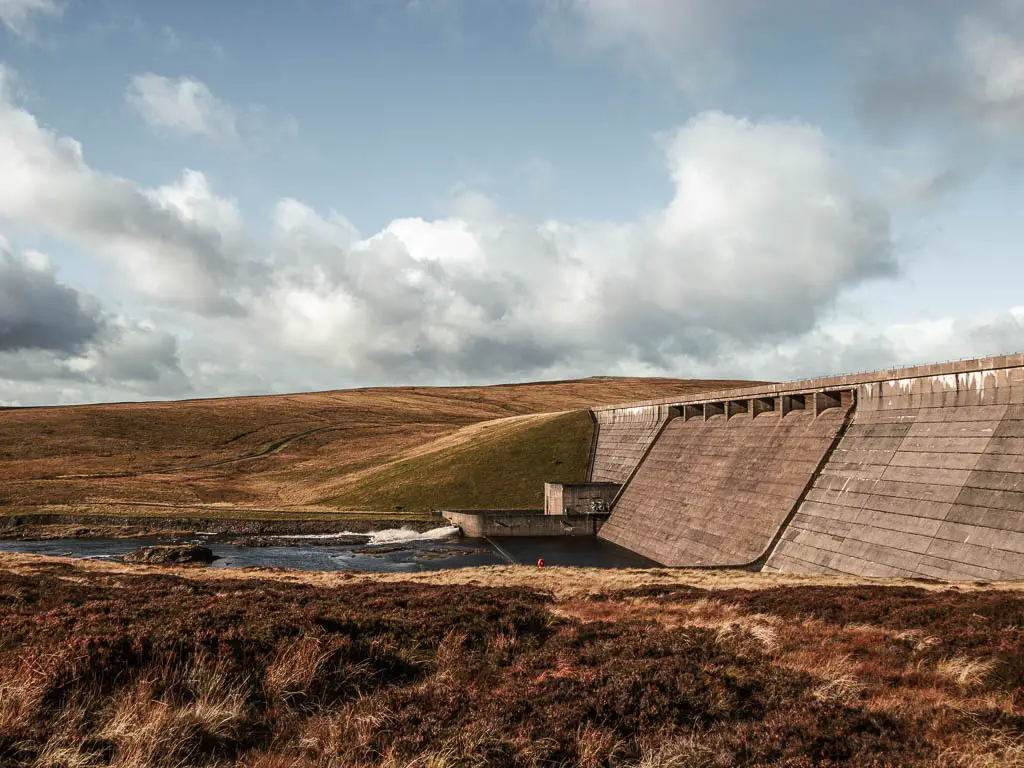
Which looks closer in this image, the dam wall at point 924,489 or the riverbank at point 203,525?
the dam wall at point 924,489

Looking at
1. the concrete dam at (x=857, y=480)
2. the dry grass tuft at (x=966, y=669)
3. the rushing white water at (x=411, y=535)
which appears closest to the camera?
the dry grass tuft at (x=966, y=669)

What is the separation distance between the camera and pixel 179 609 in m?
18.5

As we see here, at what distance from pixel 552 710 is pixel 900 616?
14879 mm

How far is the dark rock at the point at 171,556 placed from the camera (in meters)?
55.9

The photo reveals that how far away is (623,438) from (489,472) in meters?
19.3

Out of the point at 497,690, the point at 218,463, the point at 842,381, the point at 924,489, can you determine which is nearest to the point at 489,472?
the point at 842,381

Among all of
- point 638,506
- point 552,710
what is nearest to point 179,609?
point 552,710

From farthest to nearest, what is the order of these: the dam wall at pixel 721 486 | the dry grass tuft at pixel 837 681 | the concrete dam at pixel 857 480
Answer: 1. the dam wall at pixel 721 486
2. the concrete dam at pixel 857 480
3. the dry grass tuft at pixel 837 681

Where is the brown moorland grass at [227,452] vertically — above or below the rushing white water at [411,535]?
above

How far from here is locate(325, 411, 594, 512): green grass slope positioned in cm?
8612

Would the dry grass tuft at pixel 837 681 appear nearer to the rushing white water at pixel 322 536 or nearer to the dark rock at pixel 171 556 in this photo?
the dark rock at pixel 171 556

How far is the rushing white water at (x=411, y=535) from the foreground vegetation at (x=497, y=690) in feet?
184

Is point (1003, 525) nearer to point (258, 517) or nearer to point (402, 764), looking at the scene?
point (402, 764)

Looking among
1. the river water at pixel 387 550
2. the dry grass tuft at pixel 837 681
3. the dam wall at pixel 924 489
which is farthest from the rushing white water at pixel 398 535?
the dry grass tuft at pixel 837 681
